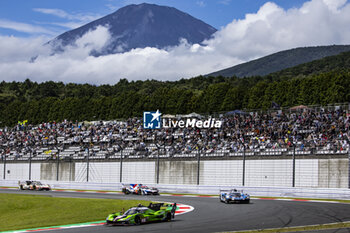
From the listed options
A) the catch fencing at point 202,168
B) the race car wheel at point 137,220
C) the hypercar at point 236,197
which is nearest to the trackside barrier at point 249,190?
the catch fencing at point 202,168

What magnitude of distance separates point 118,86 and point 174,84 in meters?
17.2

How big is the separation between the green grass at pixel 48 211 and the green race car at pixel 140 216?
323 cm

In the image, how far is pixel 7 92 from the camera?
155625 millimetres

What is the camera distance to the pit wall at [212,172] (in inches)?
1452

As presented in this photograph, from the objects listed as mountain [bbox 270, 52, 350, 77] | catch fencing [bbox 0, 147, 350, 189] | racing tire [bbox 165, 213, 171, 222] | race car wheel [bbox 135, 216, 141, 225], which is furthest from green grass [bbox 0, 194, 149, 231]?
mountain [bbox 270, 52, 350, 77]

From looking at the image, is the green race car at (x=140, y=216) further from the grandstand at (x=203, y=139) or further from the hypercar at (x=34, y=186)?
the hypercar at (x=34, y=186)

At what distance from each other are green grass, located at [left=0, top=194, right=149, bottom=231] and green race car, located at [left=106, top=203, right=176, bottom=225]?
10.6ft

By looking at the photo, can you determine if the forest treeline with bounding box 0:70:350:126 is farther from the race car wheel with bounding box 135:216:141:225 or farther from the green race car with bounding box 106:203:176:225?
the race car wheel with bounding box 135:216:141:225

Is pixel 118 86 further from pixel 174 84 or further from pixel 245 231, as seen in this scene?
pixel 245 231

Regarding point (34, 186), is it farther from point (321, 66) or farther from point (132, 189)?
point (321, 66)

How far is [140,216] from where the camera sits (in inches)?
781

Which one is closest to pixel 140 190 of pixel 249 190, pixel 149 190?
pixel 149 190

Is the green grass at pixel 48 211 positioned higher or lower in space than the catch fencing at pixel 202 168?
lower

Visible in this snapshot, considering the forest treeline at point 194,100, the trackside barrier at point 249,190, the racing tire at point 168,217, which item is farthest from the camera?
the forest treeline at point 194,100
